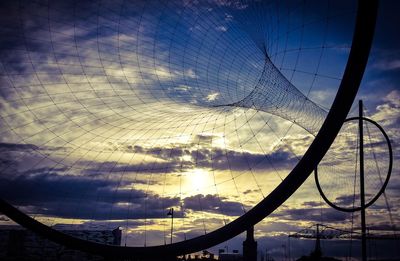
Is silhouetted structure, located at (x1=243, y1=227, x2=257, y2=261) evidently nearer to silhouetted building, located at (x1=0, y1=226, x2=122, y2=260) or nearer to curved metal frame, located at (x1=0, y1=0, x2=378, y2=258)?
curved metal frame, located at (x1=0, y1=0, x2=378, y2=258)

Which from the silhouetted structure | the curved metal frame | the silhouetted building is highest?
the curved metal frame

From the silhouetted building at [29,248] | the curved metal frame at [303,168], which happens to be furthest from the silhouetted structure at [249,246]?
the silhouetted building at [29,248]

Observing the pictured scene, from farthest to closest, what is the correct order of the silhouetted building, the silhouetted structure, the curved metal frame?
the silhouetted building
the silhouetted structure
the curved metal frame

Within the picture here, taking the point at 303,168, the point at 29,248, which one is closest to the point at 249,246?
the point at 303,168

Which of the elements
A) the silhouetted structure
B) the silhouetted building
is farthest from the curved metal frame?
the silhouetted building

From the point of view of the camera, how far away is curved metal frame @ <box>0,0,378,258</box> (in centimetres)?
1003

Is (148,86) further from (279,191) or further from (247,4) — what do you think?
(279,191)

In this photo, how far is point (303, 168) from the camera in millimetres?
12492

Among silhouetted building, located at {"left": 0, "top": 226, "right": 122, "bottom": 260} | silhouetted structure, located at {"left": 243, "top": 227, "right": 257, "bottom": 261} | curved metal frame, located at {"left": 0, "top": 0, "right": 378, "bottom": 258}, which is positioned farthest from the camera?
silhouetted building, located at {"left": 0, "top": 226, "right": 122, "bottom": 260}

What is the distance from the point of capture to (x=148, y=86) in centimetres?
1761

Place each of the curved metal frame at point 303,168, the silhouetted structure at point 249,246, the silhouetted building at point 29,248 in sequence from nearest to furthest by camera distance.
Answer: the curved metal frame at point 303,168 < the silhouetted structure at point 249,246 < the silhouetted building at point 29,248

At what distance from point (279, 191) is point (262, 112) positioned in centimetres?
689

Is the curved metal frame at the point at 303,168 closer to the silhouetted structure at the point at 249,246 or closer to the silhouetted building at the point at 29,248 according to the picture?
the silhouetted structure at the point at 249,246

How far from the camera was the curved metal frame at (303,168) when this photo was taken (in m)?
10.0
